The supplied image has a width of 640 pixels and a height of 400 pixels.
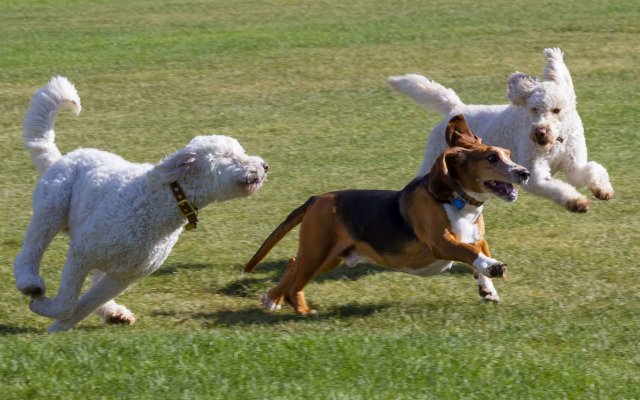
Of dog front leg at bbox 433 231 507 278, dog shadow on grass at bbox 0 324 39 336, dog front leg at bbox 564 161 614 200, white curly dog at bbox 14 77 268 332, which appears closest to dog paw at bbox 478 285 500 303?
dog front leg at bbox 433 231 507 278

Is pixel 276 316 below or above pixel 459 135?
below

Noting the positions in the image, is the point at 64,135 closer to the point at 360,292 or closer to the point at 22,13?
the point at 360,292

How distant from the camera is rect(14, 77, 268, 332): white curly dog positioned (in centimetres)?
630

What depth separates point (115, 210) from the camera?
20.8 feet

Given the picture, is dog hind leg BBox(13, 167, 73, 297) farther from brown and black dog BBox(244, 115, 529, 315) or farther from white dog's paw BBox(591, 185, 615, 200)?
white dog's paw BBox(591, 185, 615, 200)

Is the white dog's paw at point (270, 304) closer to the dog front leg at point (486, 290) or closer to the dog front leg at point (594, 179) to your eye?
the dog front leg at point (486, 290)

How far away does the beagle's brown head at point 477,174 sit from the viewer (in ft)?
21.4

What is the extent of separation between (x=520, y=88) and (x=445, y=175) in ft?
8.14

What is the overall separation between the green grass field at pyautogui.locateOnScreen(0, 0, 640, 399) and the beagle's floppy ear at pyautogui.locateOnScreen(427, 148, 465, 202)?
0.75 metres

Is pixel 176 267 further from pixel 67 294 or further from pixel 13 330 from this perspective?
pixel 67 294

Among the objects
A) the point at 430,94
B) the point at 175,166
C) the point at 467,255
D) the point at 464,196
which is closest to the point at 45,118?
the point at 175,166

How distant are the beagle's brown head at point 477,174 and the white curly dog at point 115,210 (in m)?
0.98

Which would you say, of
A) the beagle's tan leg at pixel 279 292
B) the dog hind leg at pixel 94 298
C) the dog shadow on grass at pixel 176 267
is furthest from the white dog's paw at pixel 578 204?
the dog hind leg at pixel 94 298

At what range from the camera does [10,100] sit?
1465 centimetres
